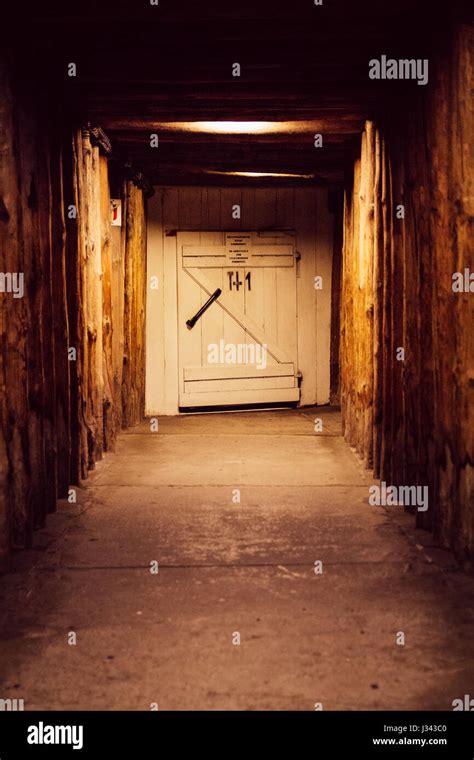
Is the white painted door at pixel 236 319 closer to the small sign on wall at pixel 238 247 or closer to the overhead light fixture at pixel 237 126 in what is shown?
the small sign on wall at pixel 238 247

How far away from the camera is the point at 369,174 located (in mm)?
7375

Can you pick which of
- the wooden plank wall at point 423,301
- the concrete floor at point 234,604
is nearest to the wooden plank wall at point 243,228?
the wooden plank wall at point 423,301

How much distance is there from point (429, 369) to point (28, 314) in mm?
2351

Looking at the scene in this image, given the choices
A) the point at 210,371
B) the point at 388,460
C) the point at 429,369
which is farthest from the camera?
the point at 210,371

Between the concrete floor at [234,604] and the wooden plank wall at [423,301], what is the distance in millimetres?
412

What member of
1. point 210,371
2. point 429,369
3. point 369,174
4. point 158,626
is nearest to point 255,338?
point 210,371

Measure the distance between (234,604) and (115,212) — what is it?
5.44 meters

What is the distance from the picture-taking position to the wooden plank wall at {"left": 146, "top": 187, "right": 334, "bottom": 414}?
11047 millimetres

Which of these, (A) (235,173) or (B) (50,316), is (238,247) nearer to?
(A) (235,173)

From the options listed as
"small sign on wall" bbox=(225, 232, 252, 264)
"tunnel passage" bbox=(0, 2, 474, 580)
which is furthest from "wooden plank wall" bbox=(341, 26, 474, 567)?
"small sign on wall" bbox=(225, 232, 252, 264)

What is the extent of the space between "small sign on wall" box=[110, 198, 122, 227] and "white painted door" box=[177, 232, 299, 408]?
7.74 ft

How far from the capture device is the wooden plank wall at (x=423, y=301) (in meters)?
4.46

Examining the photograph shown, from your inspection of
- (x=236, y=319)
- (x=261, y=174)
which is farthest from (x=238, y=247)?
(x=261, y=174)

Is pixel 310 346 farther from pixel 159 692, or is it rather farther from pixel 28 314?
pixel 159 692
